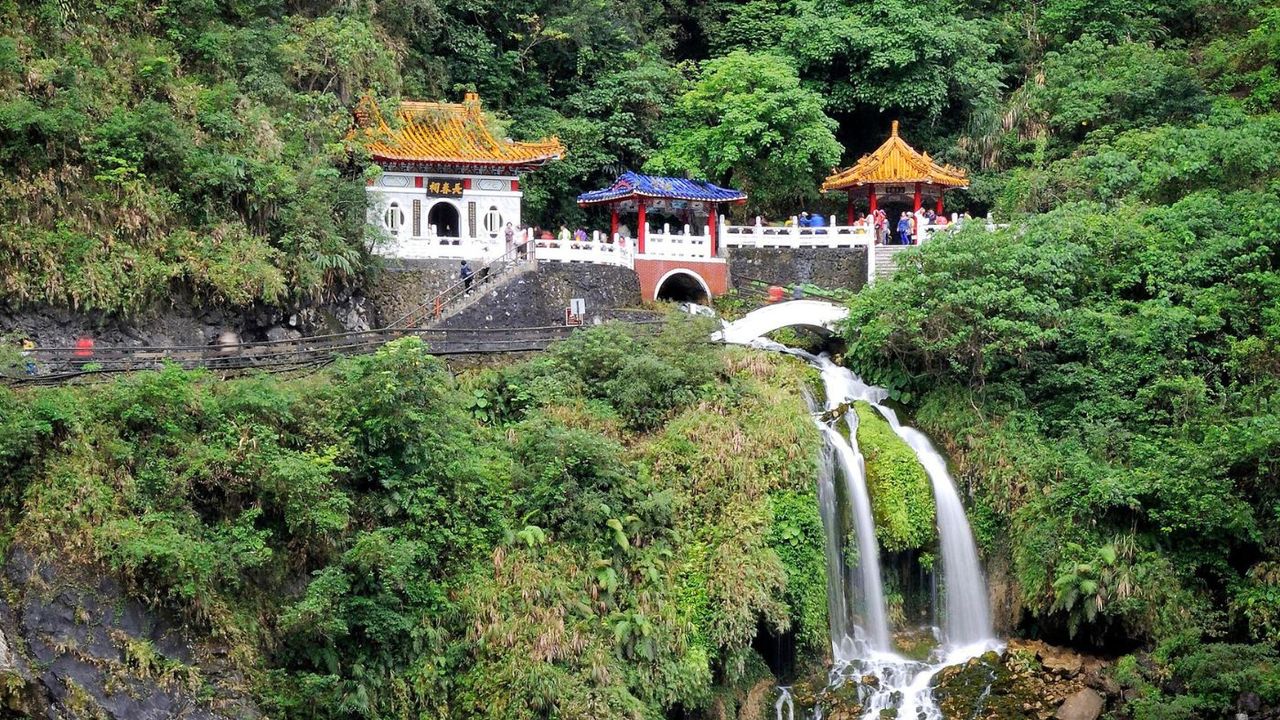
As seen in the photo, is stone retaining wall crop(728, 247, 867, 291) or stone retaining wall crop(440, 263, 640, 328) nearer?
stone retaining wall crop(440, 263, 640, 328)

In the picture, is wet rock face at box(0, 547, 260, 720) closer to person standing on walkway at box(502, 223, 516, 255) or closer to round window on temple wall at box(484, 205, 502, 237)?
person standing on walkway at box(502, 223, 516, 255)

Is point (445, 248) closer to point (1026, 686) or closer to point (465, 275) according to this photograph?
point (465, 275)

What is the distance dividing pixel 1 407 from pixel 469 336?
32.8 ft

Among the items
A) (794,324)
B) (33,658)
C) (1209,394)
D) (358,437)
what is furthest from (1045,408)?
(33,658)

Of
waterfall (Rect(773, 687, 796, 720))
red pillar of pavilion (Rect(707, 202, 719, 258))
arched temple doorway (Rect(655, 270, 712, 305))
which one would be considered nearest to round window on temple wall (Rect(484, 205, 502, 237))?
arched temple doorway (Rect(655, 270, 712, 305))

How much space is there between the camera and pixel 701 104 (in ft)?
118

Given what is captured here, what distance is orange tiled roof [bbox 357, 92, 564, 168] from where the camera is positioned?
97.9 ft

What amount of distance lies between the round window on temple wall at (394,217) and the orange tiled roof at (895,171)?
11.1 metres

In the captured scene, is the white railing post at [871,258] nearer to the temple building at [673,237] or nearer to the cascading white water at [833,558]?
the temple building at [673,237]

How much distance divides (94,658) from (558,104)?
22.9m

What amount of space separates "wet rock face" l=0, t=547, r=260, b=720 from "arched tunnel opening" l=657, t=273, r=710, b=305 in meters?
16.5

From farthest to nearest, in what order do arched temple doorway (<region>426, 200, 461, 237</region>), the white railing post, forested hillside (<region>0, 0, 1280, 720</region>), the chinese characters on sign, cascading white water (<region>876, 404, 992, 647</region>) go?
the white railing post → arched temple doorway (<region>426, 200, 461, 237</region>) → the chinese characters on sign → cascading white water (<region>876, 404, 992, 647</region>) → forested hillside (<region>0, 0, 1280, 720</region>)

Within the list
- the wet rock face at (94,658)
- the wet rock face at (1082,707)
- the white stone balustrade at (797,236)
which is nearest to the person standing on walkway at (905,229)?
the white stone balustrade at (797,236)

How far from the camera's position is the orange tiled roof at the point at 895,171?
3456cm
